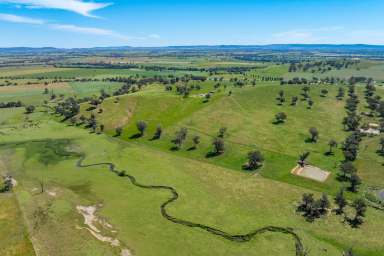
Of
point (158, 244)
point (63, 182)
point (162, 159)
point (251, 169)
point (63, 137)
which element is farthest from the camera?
point (63, 137)

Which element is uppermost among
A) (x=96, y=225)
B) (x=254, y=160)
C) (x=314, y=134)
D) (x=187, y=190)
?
(x=314, y=134)

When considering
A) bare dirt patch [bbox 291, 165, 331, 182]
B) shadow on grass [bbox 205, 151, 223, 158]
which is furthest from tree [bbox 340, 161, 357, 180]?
shadow on grass [bbox 205, 151, 223, 158]

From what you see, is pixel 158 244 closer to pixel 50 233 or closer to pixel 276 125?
pixel 50 233

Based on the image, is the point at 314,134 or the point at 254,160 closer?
the point at 254,160

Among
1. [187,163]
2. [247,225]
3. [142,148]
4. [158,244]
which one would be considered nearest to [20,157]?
[142,148]

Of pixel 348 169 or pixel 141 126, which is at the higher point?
pixel 141 126

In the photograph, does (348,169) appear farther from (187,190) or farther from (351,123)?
(351,123)

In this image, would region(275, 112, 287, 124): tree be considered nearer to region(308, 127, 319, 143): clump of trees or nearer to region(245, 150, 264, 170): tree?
region(308, 127, 319, 143): clump of trees

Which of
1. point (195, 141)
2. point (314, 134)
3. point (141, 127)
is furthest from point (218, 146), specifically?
point (141, 127)

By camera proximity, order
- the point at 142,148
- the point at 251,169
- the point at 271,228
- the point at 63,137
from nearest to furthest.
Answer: the point at 271,228, the point at 251,169, the point at 142,148, the point at 63,137
